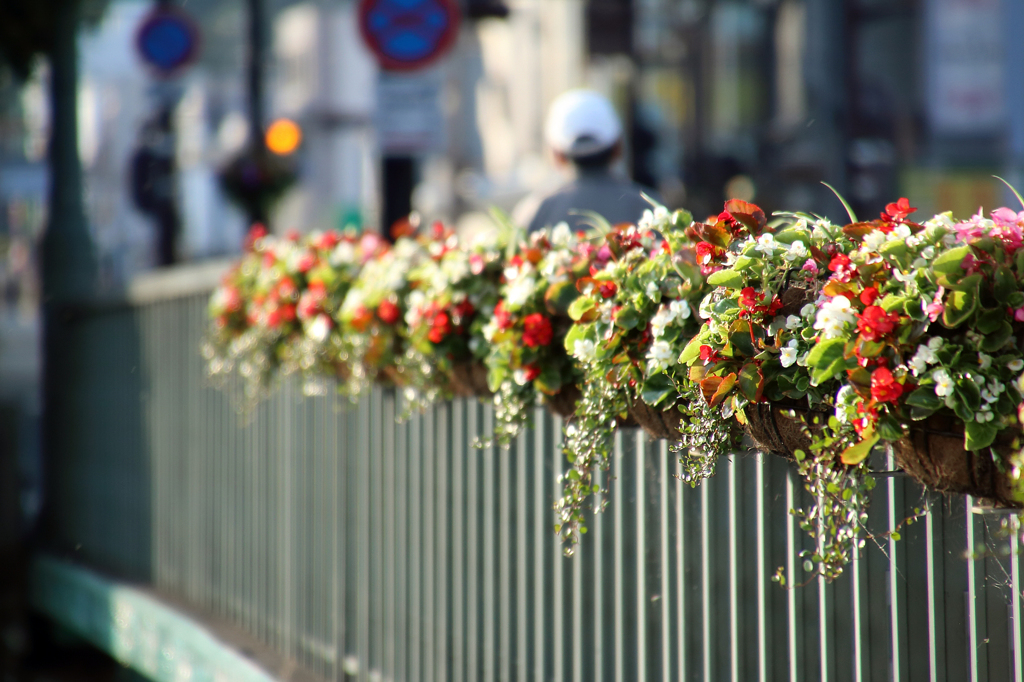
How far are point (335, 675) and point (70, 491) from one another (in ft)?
14.6

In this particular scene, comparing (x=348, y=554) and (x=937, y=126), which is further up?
(x=937, y=126)

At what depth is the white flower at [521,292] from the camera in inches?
136

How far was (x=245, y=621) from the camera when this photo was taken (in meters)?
5.78

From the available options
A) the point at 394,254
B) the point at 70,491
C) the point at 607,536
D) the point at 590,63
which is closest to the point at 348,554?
the point at 394,254

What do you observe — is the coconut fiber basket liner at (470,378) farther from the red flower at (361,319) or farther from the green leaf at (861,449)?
the green leaf at (861,449)

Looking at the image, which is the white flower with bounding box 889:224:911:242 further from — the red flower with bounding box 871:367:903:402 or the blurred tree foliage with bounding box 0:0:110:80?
the blurred tree foliage with bounding box 0:0:110:80

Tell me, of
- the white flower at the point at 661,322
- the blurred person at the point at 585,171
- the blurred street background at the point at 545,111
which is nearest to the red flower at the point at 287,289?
the blurred person at the point at 585,171

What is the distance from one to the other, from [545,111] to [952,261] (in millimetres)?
19186

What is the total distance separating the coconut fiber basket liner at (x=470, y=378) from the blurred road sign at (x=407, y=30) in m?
2.95

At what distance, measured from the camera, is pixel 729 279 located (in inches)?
104

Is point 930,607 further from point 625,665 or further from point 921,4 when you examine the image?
point 921,4

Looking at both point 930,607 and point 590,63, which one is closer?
point 930,607

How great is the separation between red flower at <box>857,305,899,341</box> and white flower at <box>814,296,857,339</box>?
0.05 metres

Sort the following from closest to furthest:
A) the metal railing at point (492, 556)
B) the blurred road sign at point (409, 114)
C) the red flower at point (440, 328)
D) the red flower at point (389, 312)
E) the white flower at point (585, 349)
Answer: the metal railing at point (492, 556) < the white flower at point (585, 349) < the red flower at point (440, 328) < the red flower at point (389, 312) < the blurred road sign at point (409, 114)
